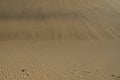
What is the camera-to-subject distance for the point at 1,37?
10.3 meters

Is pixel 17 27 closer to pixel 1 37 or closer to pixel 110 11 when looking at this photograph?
pixel 1 37

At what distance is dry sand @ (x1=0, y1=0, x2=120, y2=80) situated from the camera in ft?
22.0

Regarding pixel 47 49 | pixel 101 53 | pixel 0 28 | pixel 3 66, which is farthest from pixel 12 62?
pixel 0 28

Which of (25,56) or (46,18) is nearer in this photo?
(25,56)

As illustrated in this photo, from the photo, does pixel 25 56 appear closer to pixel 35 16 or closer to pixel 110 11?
pixel 35 16

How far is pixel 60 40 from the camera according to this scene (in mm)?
9555

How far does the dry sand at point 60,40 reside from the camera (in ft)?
22.0

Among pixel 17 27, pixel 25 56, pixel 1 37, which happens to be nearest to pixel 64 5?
pixel 17 27

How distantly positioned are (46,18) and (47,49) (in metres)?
2.97

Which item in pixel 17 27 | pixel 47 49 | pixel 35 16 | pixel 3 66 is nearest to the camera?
pixel 3 66

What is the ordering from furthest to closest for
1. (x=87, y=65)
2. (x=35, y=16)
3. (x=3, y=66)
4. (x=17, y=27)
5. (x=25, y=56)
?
1. (x=35, y=16)
2. (x=17, y=27)
3. (x=25, y=56)
4. (x=3, y=66)
5. (x=87, y=65)

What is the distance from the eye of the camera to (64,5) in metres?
12.7

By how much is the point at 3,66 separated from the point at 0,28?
3942 millimetres

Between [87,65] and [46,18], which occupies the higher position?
[46,18]
